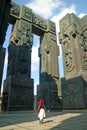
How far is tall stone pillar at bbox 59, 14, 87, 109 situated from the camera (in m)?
11.1

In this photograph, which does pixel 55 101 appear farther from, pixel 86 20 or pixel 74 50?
pixel 86 20

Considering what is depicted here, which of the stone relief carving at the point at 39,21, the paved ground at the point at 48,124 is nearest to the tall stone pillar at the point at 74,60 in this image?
the paved ground at the point at 48,124

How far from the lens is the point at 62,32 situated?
1416 cm

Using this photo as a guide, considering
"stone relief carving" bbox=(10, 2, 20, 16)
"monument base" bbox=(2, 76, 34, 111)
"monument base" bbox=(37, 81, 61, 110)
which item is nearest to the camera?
"monument base" bbox=(2, 76, 34, 111)

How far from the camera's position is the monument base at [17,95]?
572 inches

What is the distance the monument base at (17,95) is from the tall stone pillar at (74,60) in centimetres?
448

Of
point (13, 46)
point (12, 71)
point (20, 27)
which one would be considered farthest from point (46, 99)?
point (20, 27)

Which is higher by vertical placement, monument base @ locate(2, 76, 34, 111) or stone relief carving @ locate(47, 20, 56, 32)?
stone relief carving @ locate(47, 20, 56, 32)

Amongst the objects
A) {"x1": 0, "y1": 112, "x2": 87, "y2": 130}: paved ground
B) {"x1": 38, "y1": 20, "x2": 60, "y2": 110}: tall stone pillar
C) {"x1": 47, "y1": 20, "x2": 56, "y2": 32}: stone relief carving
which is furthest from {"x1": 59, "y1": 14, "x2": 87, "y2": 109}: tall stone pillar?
{"x1": 47, "y1": 20, "x2": 56, "y2": 32}: stone relief carving

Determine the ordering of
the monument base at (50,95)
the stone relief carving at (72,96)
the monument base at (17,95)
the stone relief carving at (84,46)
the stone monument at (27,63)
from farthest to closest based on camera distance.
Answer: the monument base at (50,95) → the stone monument at (27,63) → the monument base at (17,95) → the stone relief carving at (84,46) → the stone relief carving at (72,96)

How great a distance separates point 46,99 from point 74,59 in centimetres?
679

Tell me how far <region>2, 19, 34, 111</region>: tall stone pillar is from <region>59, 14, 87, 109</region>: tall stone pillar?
4482 millimetres

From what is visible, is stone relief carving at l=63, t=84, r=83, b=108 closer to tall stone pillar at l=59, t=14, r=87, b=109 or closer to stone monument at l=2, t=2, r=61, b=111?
tall stone pillar at l=59, t=14, r=87, b=109

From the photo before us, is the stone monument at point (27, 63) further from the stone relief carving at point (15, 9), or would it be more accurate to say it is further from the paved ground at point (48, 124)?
the paved ground at point (48, 124)
